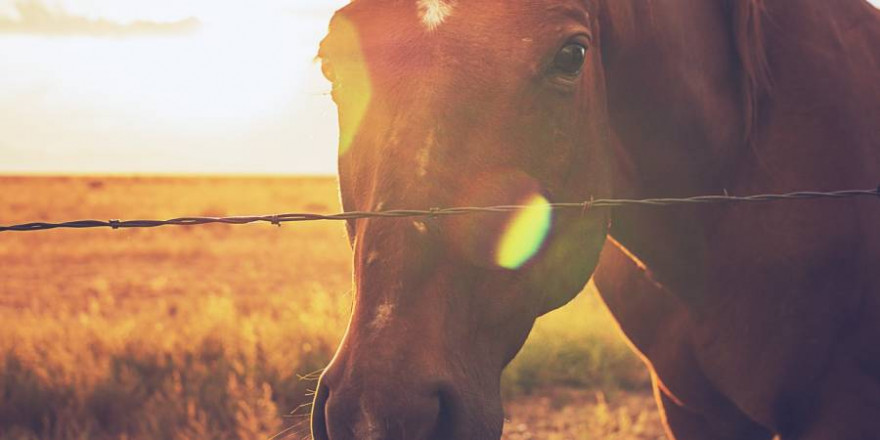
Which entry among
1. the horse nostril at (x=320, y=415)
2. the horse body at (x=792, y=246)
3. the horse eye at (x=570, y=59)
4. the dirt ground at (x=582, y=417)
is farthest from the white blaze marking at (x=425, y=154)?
the dirt ground at (x=582, y=417)

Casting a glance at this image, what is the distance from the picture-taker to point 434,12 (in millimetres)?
1841

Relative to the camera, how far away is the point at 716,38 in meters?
2.52

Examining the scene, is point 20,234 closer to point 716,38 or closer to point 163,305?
point 163,305

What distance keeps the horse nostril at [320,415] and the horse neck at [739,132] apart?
1.21 metres

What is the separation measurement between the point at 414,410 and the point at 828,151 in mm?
1673

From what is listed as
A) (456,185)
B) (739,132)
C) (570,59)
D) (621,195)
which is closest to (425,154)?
(456,185)

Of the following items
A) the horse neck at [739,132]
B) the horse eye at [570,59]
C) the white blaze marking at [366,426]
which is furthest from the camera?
the horse neck at [739,132]

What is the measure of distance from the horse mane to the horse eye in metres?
0.79

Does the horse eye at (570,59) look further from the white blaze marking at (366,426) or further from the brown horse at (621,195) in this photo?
the white blaze marking at (366,426)

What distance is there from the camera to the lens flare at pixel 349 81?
1.96 m

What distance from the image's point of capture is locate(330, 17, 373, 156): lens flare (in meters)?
1.96

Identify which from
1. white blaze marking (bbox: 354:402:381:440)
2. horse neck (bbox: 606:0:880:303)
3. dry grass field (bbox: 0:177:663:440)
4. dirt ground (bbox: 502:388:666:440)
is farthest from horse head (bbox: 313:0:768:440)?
dirt ground (bbox: 502:388:666:440)

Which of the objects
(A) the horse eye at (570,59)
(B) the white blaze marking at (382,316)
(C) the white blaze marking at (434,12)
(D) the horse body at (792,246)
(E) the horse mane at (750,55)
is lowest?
(D) the horse body at (792,246)

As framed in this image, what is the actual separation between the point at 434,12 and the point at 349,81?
32 centimetres
